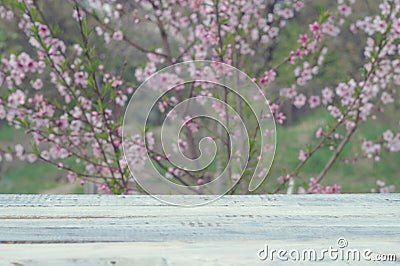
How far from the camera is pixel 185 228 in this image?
844 millimetres

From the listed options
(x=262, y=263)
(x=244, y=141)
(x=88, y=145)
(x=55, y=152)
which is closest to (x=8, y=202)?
(x=262, y=263)

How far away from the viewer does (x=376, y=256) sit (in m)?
0.71

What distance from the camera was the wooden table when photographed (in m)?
0.69
